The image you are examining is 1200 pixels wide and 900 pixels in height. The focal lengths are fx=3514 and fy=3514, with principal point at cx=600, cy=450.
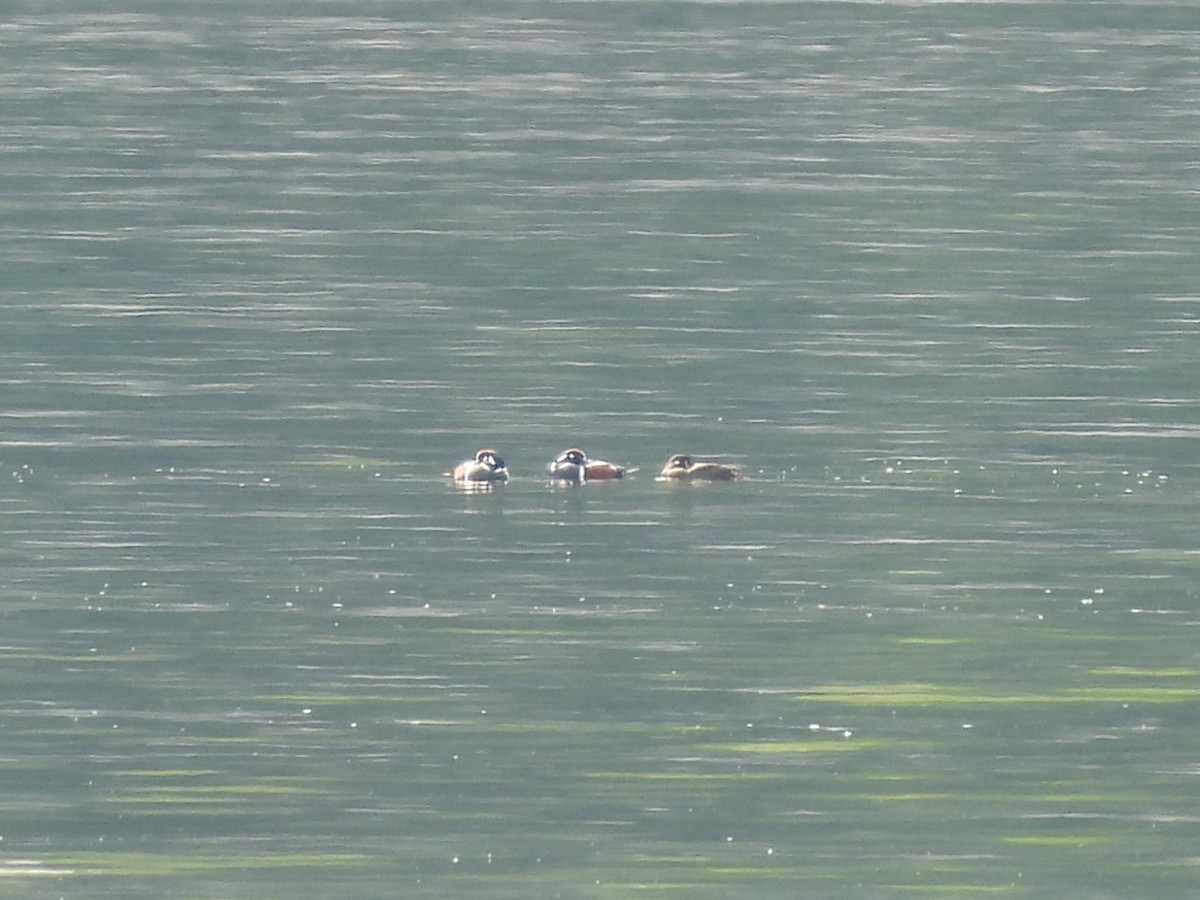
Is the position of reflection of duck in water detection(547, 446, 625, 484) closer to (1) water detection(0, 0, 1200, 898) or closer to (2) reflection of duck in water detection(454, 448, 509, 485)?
(1) water detection(0, 0, 1200, 898)

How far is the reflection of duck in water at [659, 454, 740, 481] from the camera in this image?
17.5 meters

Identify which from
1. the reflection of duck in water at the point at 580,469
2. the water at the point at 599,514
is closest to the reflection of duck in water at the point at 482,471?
the water at the point at 599,514

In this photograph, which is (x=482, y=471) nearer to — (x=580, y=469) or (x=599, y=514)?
(x=580, y=469)

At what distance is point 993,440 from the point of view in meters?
18.5

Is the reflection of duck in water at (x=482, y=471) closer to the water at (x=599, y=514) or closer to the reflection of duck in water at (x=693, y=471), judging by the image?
the water at (x=599, y=514)

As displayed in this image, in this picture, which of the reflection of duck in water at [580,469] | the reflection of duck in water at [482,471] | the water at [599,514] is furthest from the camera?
the reflection of duck in water at [580,469]

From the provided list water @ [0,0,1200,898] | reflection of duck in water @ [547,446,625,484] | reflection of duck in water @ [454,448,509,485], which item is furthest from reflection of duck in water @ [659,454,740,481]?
reflection of duck in water @ [454,448,509,485]

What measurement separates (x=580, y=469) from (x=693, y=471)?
22.6 inches

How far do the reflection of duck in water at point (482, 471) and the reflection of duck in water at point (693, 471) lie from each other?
0.84 metres

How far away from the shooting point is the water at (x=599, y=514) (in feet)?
38.2

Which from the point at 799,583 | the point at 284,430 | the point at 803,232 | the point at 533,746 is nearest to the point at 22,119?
the point at 803,232

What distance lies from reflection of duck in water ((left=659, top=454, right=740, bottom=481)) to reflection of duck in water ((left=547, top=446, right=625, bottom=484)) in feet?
0.90

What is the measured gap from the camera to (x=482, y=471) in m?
17.5

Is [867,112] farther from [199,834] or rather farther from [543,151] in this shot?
[199,834]
